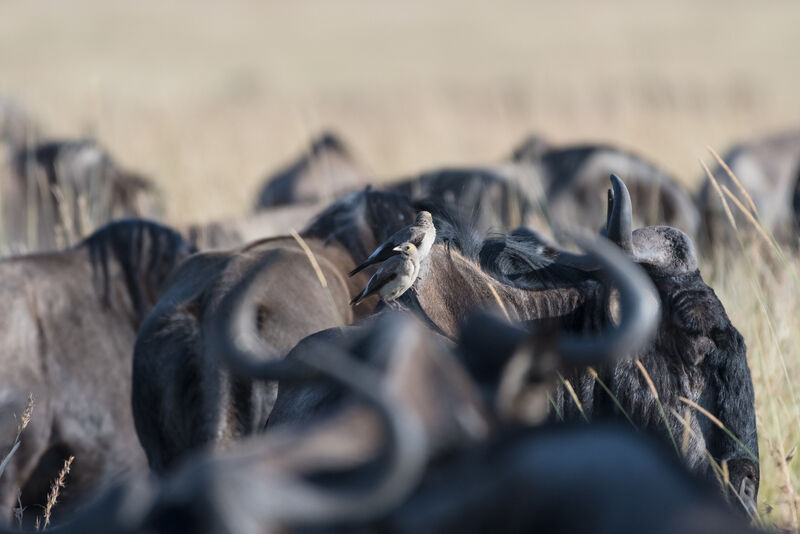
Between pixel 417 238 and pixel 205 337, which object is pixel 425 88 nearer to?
pixel 205 337

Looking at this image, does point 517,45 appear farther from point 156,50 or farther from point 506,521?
point 506,521

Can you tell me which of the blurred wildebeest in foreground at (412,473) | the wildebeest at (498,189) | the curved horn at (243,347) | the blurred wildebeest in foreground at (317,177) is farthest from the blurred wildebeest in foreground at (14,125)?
the blurred wildebeest in foreground at (412,473)

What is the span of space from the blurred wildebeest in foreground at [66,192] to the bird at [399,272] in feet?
12.8

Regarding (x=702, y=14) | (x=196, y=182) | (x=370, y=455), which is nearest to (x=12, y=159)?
(x=196, y=182)

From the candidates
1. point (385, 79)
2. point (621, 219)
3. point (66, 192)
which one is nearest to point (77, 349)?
point (621, 219)

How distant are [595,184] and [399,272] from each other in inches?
238

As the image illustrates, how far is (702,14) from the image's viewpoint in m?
40.1

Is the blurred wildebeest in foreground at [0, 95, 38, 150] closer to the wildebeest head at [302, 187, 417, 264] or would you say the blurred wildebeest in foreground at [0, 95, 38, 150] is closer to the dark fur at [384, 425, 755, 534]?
the wildebeest head at [302, 187, 417, 264]

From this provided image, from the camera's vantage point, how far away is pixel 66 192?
21.0ft

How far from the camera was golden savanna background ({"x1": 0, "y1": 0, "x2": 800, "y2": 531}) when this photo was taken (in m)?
6.93

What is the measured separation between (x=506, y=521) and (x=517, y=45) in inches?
1472

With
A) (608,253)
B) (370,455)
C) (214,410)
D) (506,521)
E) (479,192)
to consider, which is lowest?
(479,192)

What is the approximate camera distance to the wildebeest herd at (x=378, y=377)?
1489 mm

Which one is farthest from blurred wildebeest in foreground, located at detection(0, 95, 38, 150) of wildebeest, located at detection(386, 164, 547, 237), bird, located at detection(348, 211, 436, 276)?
bird, located at detection(348, 211, 436, 276)
